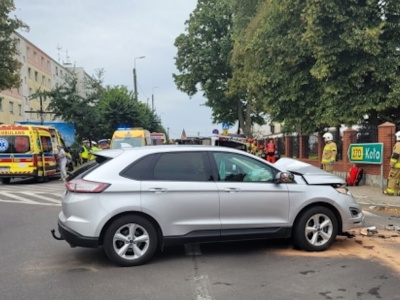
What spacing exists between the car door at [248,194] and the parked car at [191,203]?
13 mm

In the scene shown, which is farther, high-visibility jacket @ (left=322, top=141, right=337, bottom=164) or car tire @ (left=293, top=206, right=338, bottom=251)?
high-visibility jacket @ (left=322, top=141, right=337, bottom=164)

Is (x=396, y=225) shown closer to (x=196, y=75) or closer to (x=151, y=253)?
(x=151, y=253)

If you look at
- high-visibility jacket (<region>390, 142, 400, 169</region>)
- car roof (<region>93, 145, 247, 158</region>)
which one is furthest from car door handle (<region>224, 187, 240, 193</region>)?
high-visibility jacket (<region>390, 142, 400, 169</region>)

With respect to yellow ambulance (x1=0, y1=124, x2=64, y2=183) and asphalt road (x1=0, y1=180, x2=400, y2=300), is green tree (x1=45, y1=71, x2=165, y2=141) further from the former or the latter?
asphalt road (x1=0, y1=180, x2=400, y2=300)

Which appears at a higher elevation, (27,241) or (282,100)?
(282,100)

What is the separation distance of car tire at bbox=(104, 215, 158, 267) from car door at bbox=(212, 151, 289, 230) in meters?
1.00

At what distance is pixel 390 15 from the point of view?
620 inches

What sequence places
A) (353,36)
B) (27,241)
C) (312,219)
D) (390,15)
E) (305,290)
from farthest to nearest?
(390,15) → (353,36) → (27,241) → (312,219) → (305,290)

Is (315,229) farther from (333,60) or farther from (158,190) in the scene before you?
(333,60)

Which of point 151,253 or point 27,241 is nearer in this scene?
point 151,253

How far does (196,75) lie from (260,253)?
115 feet

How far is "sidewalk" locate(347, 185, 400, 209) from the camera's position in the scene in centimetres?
1088

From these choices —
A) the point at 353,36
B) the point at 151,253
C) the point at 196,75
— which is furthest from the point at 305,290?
the point at 196,75

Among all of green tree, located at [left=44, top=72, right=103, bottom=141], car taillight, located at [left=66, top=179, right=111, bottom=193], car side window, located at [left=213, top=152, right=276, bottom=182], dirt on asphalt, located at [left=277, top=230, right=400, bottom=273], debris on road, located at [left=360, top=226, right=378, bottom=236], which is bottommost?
dirt on asphalt, located at [left=277, top=230, right=400, bottom=273]
